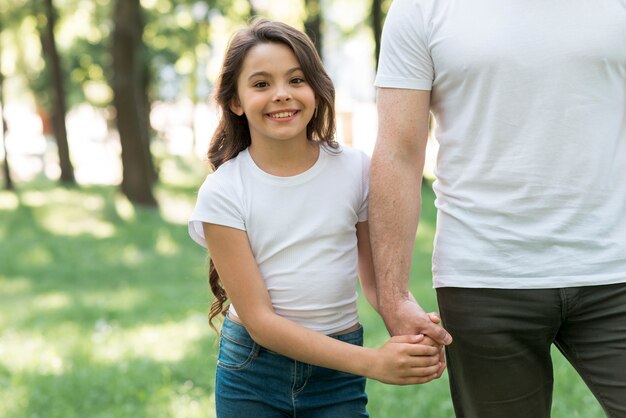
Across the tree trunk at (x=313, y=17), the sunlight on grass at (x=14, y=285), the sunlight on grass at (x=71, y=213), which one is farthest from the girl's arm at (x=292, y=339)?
the tree trunk at (x=313, y=17)

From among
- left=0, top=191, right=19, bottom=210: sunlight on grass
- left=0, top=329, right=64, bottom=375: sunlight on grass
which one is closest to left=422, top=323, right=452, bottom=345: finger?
left=0, top=329, right=64, bottom=375: sunlight on grass

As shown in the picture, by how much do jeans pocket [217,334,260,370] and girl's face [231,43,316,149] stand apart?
62cm

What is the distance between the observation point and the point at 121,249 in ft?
45.0

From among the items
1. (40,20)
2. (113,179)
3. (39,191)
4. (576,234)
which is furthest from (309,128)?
(113,179)

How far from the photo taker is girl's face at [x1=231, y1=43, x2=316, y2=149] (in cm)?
273

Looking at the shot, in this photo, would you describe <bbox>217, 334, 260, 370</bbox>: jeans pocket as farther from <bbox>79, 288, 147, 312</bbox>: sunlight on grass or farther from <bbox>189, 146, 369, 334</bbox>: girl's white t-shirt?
<bbox>79, 288, 147, 312</bbox>: sunlight on grass

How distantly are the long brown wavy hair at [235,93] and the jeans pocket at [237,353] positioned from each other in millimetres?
173

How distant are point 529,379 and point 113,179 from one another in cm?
2772

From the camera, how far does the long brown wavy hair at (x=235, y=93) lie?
2.78 meters

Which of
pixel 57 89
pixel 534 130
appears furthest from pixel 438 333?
pixel 57 89

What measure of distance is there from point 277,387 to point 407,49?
1.05 metres

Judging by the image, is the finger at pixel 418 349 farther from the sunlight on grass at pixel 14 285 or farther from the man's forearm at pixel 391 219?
the sunlight on grass at pixel 14 285

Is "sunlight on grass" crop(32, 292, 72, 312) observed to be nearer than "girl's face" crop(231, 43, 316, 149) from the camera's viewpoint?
No

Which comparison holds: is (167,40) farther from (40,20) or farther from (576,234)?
(576,234)
